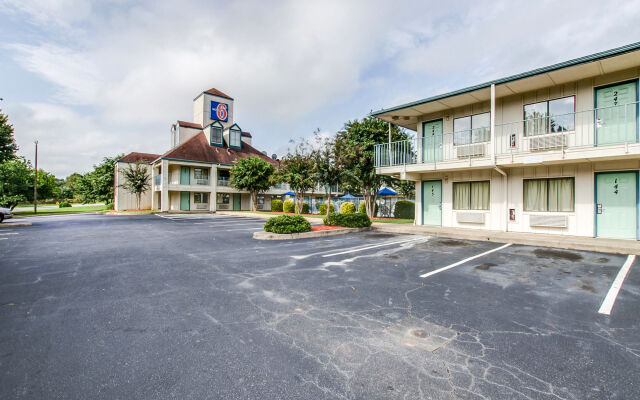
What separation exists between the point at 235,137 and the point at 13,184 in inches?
875

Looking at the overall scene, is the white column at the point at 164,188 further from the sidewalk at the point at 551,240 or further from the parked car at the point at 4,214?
the sidewalk at the point at 551,240

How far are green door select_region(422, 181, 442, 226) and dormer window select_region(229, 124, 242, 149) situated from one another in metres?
29.3

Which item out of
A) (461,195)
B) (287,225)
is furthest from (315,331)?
(461,195)

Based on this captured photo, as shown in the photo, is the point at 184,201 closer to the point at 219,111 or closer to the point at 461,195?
the point at 219,111

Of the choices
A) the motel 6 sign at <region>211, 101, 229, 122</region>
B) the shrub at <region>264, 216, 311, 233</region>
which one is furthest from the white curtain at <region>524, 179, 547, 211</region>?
the motel 6 sign at <region>211, 101, 229, 122</region>

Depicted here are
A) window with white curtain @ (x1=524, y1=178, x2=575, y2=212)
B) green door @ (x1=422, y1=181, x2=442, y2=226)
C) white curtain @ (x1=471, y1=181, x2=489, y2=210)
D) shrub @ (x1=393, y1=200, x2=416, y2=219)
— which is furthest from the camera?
shrub @ (x1=393, y1=200, x2=416, y2=219)

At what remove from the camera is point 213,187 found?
1344 inches

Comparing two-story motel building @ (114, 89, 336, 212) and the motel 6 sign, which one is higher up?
the motel 6 sign

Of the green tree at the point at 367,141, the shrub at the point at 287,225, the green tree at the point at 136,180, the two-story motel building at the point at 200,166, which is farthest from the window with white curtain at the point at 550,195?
the green tree at the point at 136,180

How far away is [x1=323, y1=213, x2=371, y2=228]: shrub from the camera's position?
14.8 m

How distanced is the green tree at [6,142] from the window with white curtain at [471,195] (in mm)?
37278

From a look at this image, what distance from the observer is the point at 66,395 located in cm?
236

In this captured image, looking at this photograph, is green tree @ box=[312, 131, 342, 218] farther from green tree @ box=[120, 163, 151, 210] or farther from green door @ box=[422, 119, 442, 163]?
green tree @ box=[120, 163, 151, 210]

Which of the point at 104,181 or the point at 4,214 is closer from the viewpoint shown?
the point at 4,214
